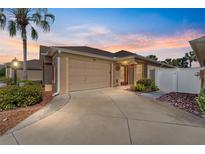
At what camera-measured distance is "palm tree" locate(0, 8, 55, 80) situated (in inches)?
388

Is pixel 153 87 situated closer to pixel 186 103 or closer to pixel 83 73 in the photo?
pixel 186 103

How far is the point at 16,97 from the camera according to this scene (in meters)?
6.12

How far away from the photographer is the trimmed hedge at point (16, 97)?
594 centimetres

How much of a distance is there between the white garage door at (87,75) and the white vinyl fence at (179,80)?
4576 mm

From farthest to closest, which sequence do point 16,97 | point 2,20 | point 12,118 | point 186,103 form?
point 2,20
point 186,103
point 16,97
point 12,118

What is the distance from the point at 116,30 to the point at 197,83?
7096 mm

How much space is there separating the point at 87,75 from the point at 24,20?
578cm

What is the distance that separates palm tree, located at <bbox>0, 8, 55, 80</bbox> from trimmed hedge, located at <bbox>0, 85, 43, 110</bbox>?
4711mm

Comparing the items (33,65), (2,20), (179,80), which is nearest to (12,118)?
(2,20)

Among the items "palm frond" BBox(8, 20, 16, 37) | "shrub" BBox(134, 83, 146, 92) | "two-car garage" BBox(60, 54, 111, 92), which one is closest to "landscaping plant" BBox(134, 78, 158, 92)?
"shrub" BBox(134, 83, 146, 92)
